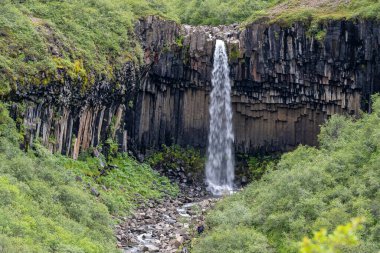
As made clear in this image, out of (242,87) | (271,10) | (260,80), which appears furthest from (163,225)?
(271,10)

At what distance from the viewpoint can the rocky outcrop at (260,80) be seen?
33.1 meters

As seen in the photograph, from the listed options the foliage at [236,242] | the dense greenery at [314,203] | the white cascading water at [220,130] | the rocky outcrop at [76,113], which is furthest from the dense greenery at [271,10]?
the foliage at [236,242]

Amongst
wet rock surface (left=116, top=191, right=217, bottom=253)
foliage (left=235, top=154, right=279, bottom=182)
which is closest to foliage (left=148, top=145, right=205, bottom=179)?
foliage (left=235, top=154, right=279, bottom=182)

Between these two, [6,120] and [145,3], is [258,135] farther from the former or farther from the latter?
[6,120]

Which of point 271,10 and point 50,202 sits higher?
point 271,10

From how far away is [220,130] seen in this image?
127ft

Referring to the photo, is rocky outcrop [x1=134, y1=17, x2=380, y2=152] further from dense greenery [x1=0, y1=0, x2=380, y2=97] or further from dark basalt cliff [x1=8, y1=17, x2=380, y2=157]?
dense greenery [x1=0, y1=0, x2=380, y2=97]

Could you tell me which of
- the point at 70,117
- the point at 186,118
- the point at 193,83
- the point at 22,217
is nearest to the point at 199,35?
the point at 193,83

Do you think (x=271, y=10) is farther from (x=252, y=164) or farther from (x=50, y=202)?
(x=50, y=202)

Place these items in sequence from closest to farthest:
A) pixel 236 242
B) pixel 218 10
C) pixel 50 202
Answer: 1. pixel 236 242
2. pixel 50 202
3. pixel 218 10

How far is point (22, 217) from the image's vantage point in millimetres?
16891

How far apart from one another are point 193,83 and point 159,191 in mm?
8944

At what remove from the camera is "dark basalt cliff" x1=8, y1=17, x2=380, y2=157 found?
32312 mm

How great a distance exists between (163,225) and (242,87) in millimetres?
14028
